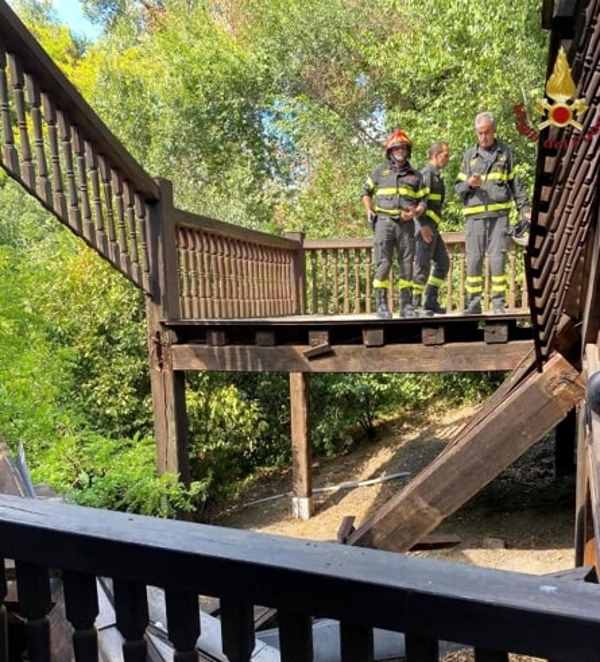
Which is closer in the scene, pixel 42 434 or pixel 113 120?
pixel 42 434

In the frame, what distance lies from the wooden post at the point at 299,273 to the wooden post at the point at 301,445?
6.13ft

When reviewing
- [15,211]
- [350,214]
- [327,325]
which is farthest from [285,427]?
[15,211]

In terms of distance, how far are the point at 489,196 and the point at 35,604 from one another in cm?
481

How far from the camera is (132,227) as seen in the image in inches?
220

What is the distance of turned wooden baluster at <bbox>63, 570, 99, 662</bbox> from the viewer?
1051 millimetres

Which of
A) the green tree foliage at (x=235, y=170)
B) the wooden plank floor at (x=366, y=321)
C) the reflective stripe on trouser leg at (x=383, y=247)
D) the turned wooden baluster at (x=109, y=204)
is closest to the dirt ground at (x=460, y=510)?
the green tree foliage at (x=235, y=170)

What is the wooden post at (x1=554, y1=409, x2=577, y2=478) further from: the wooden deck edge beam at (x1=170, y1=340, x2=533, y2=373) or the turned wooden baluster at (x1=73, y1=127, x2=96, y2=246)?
the turned wooden baluster at (x1=73, y1=127, x2=96, y2=246)

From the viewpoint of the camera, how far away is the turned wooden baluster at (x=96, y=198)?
4984mm

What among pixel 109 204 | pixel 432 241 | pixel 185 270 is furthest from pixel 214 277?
pixel 432 241

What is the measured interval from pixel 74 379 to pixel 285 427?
2987 millimetres

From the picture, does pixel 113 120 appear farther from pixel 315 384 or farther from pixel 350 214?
pixel 315 384

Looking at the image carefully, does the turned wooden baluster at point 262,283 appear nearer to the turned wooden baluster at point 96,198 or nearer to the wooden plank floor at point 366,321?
the wooden plank floor at point 366,321

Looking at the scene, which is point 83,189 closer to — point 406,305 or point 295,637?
point 406,305

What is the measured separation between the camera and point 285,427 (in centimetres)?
926
